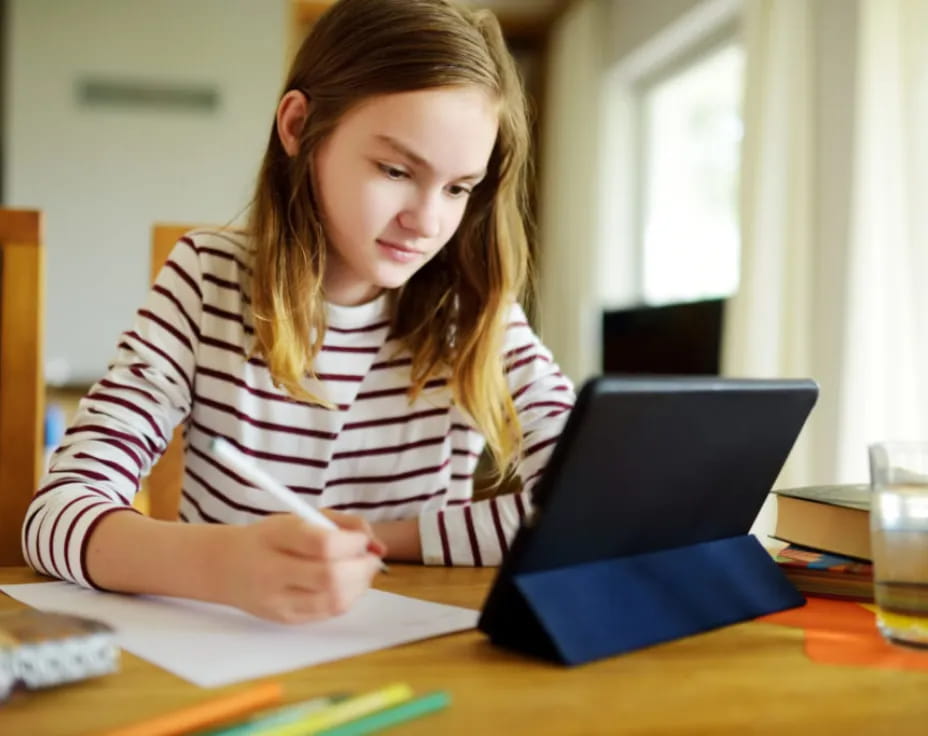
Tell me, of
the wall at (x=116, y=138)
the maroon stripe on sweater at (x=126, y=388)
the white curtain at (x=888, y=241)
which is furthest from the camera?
the wall at (x=116, y=138)

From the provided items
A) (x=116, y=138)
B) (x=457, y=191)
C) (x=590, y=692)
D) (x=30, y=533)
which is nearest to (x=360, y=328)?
(x=457, y=191)

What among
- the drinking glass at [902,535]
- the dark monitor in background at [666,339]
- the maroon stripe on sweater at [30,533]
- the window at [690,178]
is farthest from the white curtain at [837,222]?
the maroon stripe on sweater at [30,533]

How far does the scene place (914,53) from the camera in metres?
1.95

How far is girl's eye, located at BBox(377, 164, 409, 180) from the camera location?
864 mm

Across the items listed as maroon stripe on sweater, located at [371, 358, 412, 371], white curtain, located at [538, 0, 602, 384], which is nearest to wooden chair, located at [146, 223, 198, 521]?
maroon stripe on sweater, located at [371, 358, 412, 371]

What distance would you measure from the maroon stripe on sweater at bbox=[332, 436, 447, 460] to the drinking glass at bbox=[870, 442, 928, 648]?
0.57 metres

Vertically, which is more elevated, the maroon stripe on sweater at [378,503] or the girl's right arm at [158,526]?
the girl's right arm at [158,526]

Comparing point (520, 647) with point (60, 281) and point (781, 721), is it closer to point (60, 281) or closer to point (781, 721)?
point (781, 721)

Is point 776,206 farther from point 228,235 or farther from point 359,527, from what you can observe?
point 359,527

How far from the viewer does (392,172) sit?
34.2 inches

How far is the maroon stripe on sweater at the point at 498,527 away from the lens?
2.79ft

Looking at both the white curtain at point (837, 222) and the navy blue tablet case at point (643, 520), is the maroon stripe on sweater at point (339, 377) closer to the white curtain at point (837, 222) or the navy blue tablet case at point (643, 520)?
the navy blue tablet case at point (643, 520)

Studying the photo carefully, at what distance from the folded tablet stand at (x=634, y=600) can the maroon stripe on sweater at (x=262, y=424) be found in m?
0.49

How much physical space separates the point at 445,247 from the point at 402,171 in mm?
227
